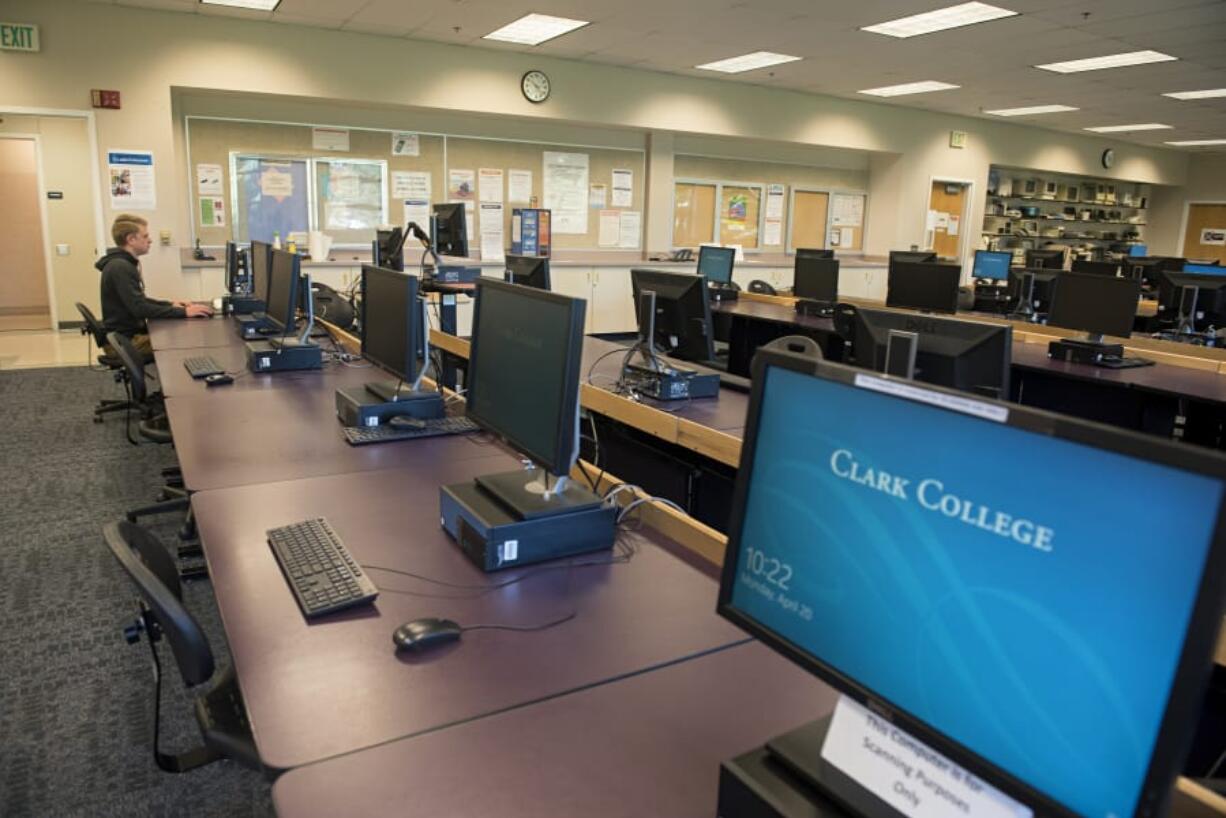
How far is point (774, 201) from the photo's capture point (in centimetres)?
1068

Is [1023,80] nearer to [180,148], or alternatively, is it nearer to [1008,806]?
[180,148]

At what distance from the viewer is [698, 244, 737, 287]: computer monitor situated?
23.7ft

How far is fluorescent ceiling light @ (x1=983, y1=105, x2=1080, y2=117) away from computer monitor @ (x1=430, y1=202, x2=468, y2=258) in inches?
320

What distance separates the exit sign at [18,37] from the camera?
20.2 feet

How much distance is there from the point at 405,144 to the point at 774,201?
480 cm

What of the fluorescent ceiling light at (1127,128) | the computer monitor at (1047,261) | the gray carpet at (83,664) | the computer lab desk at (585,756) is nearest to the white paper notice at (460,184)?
the gray carpet at (83,664)

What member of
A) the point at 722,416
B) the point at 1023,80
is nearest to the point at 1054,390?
the point at 722,416

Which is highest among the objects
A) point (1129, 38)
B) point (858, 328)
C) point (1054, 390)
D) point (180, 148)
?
point (1129, 38)

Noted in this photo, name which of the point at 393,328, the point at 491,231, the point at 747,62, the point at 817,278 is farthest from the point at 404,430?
the point at 747,62

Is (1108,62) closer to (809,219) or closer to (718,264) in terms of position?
(809,219)

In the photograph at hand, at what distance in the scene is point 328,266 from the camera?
7621 mm

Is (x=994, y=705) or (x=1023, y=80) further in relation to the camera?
(x=1023, y=80)

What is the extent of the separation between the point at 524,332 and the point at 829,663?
3.29ft

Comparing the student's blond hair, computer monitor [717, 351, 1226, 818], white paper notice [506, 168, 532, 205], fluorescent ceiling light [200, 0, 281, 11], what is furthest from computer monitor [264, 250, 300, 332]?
white paper notice [506, 168, 532, 205]
